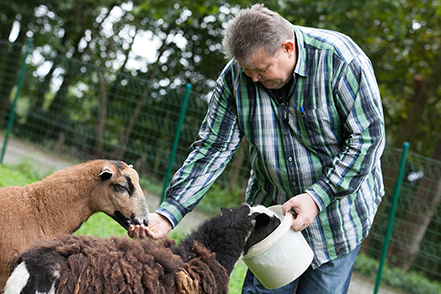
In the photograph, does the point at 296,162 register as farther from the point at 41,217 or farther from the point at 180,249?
the point at 41,217

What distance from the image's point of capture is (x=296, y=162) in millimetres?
2662

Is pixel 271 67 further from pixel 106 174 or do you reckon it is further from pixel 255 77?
pixel 106 174

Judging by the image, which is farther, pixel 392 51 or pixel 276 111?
pixel 392 51

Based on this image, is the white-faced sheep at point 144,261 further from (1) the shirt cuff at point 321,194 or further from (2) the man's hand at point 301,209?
(1) the shirt cuff at point 321,194

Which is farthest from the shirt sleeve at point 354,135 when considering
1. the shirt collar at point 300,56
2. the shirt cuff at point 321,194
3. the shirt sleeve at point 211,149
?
the shirt sleeve at point 211,149

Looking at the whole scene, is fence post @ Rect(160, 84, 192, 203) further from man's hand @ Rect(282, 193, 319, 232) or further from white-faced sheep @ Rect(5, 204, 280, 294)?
man's hand @ Rect(282, 193, 319, 232)

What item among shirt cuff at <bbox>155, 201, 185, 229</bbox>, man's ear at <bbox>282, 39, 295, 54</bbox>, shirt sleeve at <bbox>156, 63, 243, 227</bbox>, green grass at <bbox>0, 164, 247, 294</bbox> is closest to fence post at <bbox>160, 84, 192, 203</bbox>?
green grass at <bbox>0, 164, 247, 294</bbox>

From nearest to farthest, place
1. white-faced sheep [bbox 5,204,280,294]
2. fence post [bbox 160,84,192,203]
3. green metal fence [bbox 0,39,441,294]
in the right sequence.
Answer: white-faced sheep [bbox 5,204,280,294] → fence post [bbox 160,84,192,203] → green metal fence [bbox 0,39,441,294]

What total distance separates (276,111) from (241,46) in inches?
21.1

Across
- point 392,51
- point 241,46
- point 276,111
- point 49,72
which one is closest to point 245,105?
point 276,111

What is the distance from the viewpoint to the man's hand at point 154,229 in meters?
2.50

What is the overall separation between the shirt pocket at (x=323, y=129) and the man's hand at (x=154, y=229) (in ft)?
3.57

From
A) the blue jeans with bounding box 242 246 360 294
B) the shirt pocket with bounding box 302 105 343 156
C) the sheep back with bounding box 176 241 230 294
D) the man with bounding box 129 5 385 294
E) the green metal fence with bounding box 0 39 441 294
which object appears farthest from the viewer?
the green metal fence with bounding box 0 39 441 294

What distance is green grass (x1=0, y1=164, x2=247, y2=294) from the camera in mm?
5820
